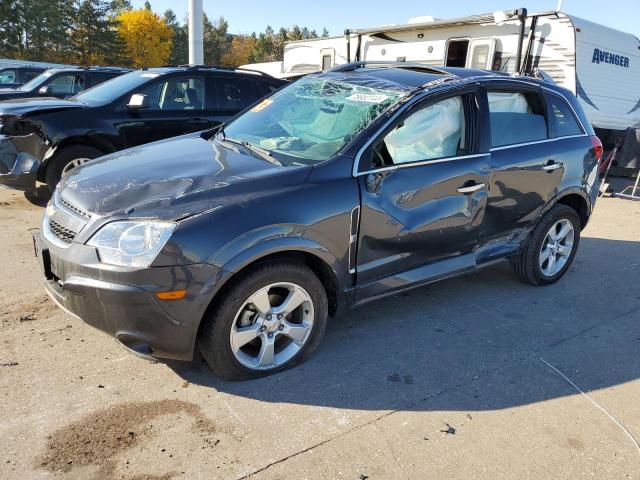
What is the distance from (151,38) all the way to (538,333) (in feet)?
227

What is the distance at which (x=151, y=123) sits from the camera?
6699mm

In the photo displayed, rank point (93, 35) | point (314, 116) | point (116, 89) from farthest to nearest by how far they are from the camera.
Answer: point (93, 35)
point (116, 89)
point (314, 116)

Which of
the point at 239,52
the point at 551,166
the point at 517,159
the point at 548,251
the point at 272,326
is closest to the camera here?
the point at 272,326

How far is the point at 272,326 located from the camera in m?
3.09

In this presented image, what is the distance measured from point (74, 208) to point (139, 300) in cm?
77

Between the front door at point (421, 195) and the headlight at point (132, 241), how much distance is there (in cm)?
123

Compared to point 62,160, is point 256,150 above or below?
above

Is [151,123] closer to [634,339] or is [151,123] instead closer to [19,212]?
[19,212]

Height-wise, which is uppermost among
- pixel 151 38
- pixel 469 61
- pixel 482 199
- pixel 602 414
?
pixel 151 38

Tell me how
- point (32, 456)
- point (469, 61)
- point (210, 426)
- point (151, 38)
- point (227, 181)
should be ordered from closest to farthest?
point (32, 456), point (210, 426), point (227, 181), point (469, 61), point (151, 38)

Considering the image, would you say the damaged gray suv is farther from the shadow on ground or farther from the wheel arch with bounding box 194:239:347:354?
the shadow on ground

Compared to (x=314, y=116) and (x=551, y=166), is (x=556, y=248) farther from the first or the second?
(x=314, y=116)

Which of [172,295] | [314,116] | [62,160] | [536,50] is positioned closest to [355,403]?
[172,295]

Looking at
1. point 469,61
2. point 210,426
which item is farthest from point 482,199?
point 469,61
